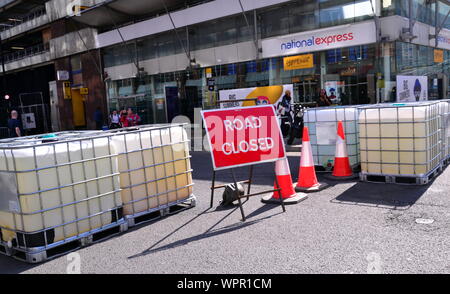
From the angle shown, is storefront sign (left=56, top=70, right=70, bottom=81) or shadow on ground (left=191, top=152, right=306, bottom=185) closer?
shadow on ground (left=191, top=152, right=306, bottom=185)

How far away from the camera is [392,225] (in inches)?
195

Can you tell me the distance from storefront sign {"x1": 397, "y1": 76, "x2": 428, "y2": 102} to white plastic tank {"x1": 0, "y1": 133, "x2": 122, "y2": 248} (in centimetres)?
1468

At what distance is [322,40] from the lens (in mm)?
18188

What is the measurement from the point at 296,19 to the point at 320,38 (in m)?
1.87

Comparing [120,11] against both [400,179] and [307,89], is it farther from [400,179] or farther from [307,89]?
[400,179]

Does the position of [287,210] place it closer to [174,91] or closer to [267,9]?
[267,9]

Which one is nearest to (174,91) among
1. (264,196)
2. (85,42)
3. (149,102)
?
(149,102)

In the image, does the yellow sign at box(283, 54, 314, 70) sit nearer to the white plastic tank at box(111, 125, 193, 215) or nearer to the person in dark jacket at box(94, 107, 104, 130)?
the white plastic tank at box(111, 125, 193, 215)

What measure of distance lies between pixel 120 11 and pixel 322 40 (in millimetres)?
15552

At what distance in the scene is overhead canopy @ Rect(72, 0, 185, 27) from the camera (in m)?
25.3

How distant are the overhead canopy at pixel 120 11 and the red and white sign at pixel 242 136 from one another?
810 inches

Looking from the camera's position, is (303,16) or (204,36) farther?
(204,36)

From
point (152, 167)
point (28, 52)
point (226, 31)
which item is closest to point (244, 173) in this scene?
point (152, 167)

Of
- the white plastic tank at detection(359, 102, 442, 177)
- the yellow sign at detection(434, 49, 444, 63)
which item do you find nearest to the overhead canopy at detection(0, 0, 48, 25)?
the yellow sign at detection(434, 49, 444, 63)
